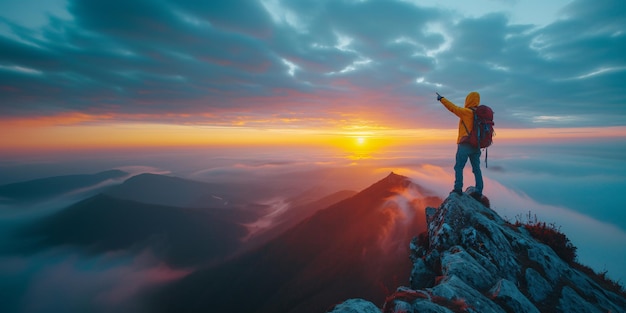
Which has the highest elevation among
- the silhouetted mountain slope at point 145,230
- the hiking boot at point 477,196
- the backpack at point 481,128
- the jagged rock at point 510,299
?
the backpack at point 481,128

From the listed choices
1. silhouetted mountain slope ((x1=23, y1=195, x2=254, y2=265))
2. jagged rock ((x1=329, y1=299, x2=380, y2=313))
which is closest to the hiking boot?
jagged rock ((x1=329, y1=299, x2=380, y2=313))

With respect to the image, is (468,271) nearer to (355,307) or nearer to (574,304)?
(574,304)

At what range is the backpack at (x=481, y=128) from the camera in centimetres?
1045

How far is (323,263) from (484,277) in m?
60.0

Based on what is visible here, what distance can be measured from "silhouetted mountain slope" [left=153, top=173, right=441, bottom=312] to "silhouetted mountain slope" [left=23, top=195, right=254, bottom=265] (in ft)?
113

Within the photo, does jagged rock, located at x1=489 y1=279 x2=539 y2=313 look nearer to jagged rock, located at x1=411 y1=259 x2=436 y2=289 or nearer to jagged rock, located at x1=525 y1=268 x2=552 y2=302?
jagged rock, located at x1=525 y1=268 x2=552 y2=302

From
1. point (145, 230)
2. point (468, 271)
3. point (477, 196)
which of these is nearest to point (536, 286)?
point (468, 271)

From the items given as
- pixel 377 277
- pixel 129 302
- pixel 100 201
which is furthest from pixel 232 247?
pixel 100 201

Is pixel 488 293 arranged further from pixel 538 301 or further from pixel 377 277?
pixel 377 277

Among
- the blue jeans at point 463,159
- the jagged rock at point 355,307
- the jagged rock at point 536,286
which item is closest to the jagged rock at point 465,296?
the jagged rock at point 355,307

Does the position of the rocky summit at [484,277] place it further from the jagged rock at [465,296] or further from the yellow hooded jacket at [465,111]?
the yellow hooded jacket at [465,111]

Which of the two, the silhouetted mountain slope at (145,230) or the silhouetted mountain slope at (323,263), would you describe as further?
the silhouetted mountain slope at (145,230)

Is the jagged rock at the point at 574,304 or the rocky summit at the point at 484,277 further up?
the rocky summit at the point at 484,277

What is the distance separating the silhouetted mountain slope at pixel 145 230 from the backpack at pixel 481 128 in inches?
4910
